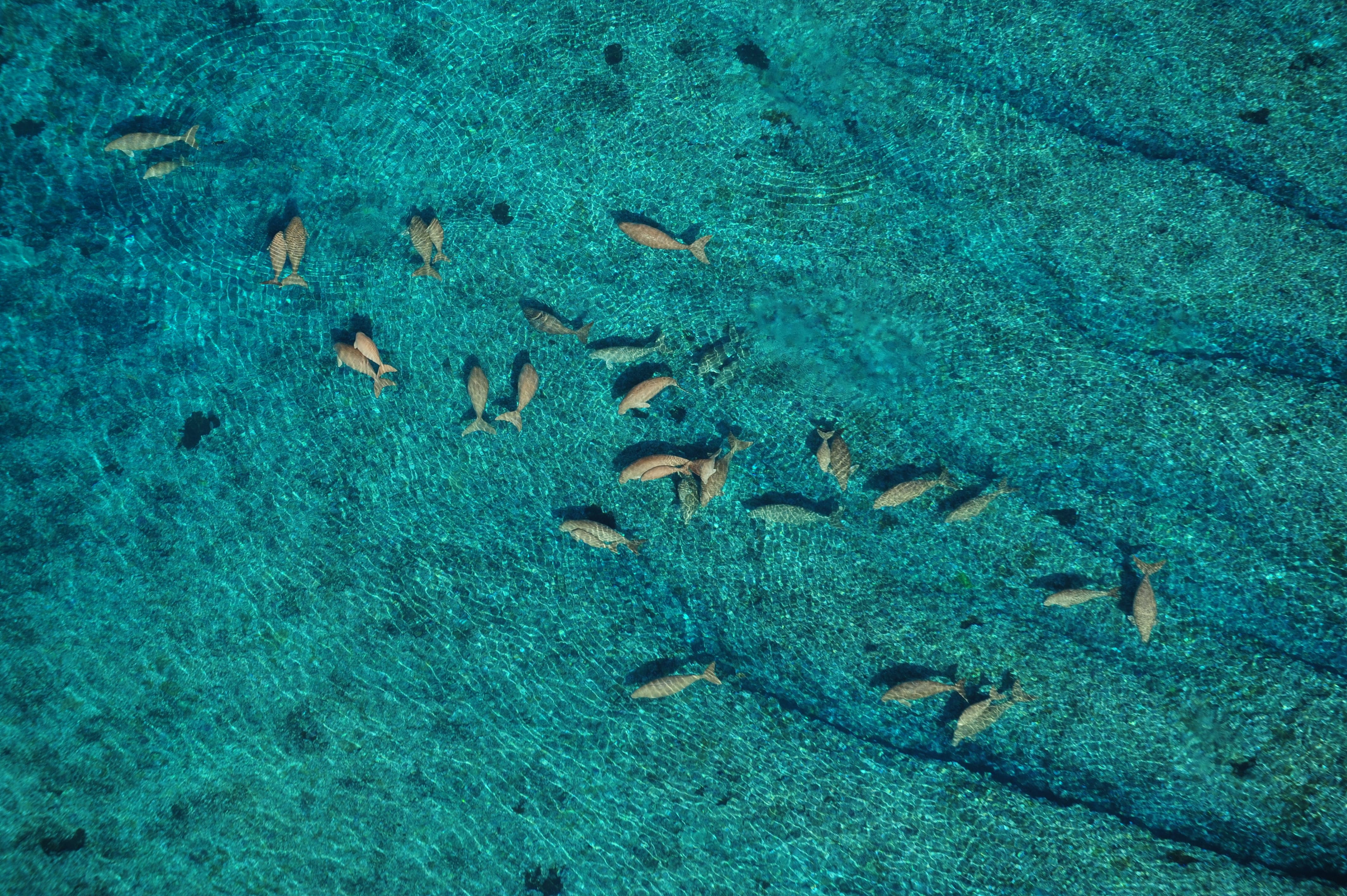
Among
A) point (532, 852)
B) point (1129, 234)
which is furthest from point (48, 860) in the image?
point (1129, 234)

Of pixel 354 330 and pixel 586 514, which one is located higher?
pixel 354 330

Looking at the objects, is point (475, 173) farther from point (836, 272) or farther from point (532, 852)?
point (532, 852)

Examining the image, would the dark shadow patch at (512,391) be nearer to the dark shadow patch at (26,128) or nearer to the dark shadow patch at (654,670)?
the dark shadow patch at (654,670)

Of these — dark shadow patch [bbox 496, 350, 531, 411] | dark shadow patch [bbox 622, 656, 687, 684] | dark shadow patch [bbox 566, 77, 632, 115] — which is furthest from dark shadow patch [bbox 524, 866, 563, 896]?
dark shadow patch [bbox 566, 77, 632, 115]

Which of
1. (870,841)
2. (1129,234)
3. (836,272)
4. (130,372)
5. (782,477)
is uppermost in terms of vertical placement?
(1129,234)

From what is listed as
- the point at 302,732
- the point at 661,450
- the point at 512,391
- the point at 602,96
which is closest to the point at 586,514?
the point at 661,450

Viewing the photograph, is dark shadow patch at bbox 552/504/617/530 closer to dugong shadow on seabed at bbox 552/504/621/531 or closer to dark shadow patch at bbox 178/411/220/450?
dugong shadow on seabed at bbox 552/504/621/531

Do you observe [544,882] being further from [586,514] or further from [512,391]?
[512,391]
